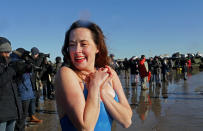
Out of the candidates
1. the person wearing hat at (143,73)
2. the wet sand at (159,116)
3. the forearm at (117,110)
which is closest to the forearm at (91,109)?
the forearm at (117,110)

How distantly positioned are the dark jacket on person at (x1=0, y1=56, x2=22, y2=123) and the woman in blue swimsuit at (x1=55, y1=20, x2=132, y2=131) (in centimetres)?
151

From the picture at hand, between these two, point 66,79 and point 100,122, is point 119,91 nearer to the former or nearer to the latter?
point 100,122

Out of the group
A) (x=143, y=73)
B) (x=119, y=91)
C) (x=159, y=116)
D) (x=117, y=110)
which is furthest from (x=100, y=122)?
(x=143, y=73)

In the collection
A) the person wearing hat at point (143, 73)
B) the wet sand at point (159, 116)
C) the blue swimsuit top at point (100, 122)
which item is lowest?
the wet sand at point (159, 116)

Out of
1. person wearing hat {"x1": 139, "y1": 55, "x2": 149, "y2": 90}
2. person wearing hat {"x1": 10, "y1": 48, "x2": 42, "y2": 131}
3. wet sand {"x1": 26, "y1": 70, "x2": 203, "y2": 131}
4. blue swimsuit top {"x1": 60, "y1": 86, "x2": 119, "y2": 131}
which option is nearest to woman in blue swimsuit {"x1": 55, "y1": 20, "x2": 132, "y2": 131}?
blue swimsuit top {"x1": 60, "y1": 86, "x2": 119, "y2": 131}

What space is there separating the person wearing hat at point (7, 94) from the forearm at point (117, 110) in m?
1.86

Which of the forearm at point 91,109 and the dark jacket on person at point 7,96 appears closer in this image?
the forearm at point 91,109

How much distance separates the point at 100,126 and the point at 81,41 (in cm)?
64

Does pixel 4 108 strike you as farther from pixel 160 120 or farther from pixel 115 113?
pixel 160 120

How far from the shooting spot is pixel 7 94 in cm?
289

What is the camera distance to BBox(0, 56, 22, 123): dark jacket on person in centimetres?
271

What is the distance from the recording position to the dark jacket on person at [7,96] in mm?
2708

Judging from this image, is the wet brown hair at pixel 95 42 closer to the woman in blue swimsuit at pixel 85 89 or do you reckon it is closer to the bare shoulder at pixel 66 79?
the woman in blue swimsuit at pixel 85 89

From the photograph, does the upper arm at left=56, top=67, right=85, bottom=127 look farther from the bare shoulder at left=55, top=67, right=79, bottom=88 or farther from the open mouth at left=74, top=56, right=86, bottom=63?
the open mouth at left=74, top=56, right=86, bottom=63
